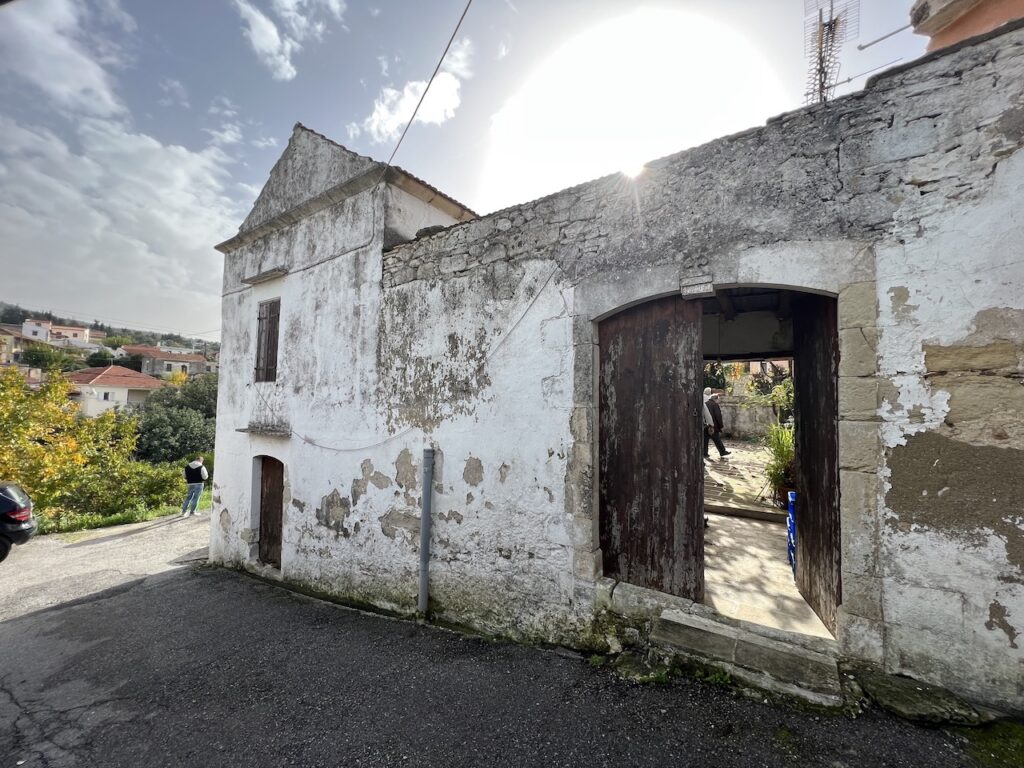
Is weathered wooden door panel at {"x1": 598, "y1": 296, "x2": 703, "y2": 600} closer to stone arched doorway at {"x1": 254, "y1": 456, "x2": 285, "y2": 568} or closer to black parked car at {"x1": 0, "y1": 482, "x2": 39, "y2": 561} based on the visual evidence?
stone arched doorway at {"x1": 254, "y1": 456, "x2": 285, "y2": 568}

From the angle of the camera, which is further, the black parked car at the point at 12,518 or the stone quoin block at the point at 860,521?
the black parked car at the point at 12,518

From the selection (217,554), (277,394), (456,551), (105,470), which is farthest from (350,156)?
(105,470)

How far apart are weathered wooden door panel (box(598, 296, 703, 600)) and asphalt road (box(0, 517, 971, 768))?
796 millimetres

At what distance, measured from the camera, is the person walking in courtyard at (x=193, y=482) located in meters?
11.4

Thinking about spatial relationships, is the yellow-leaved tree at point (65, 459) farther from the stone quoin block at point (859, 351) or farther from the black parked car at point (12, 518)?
the stone quoin block at point (859, 351)

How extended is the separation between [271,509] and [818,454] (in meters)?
7.04

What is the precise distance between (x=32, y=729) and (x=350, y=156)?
6.26m

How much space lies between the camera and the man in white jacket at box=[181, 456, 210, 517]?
37.3ft

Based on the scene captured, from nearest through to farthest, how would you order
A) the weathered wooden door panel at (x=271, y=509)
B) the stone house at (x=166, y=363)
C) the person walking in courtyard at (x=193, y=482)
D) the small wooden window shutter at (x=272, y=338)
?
1. the weathered wooden door panel at (x=271, y=509)
2. the small wooden window shutter at (x=272, y=338)
3. the person walking in courtyard at (x=193, y=482)
4. the stone house at (x=166, y=363)

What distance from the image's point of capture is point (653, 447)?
3.24 meters

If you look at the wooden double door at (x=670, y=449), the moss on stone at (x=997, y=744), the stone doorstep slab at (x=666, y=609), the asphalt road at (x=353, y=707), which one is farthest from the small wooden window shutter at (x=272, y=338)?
the moss on stone at (x=997, y=744)

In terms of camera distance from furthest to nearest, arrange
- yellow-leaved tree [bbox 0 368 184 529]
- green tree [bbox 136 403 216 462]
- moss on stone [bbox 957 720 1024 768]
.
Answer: green tree [bbox 136 403 216 462], yellow-leaved tree [bbox 0 368 184 529], moss on stone [bbox 957 720 1024 768]

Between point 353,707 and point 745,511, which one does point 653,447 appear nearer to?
point 353,707

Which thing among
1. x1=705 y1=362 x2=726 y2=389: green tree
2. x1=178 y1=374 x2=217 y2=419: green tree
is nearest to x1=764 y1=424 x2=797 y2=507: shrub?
x1=705 y1=362 x2=726 y2=389: green tree
